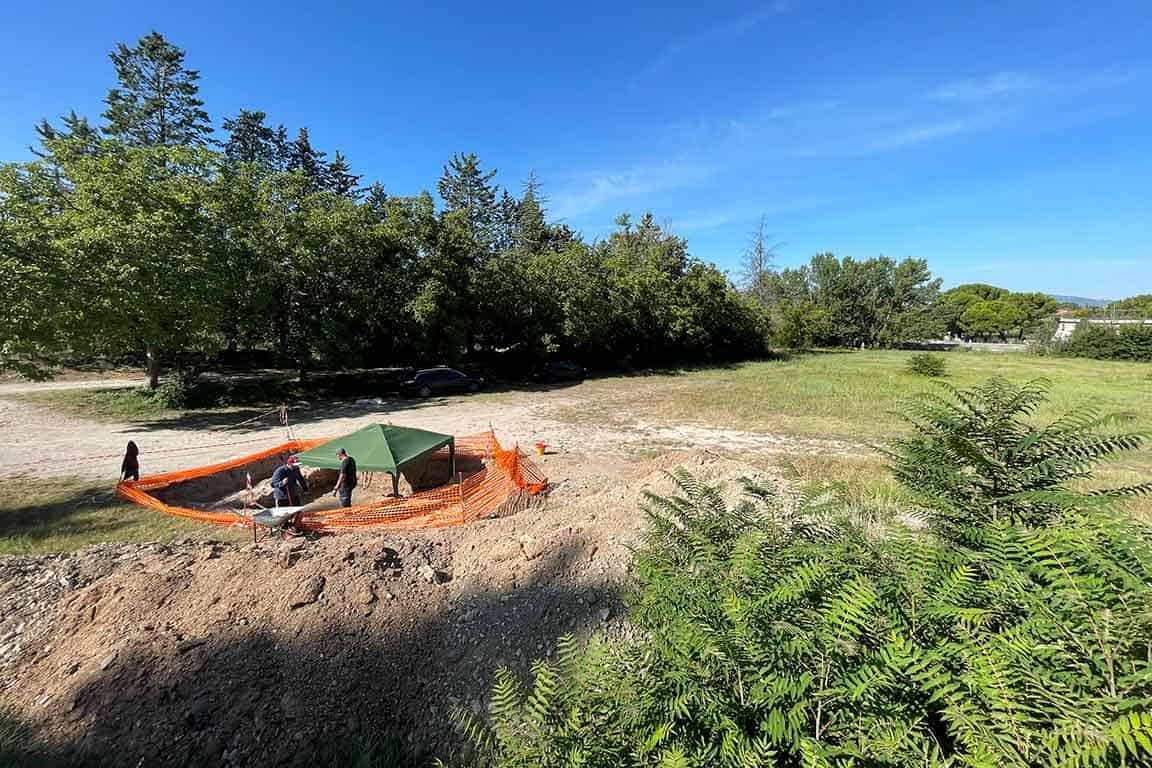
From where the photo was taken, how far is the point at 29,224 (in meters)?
15.2

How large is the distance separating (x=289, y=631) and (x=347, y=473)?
5075 mm

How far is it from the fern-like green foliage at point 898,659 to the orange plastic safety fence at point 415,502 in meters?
5.98

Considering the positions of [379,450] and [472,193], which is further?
[472,193]

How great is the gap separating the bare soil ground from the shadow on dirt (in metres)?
0.01

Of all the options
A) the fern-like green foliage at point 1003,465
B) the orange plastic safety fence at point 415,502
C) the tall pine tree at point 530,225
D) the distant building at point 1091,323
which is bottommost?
the orange plastic safety fence at point 415,502

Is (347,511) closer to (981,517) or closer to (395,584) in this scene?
(395,584)

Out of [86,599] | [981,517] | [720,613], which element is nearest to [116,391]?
[86,599]

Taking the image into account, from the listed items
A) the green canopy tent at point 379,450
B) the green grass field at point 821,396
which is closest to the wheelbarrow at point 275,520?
the green canopy tent at point 379,450

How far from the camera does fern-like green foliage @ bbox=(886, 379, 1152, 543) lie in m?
3.25

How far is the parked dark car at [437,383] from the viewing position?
23.5m

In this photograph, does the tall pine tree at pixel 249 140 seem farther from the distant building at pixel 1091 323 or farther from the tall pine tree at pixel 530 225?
the distant building at pixel 1091 323

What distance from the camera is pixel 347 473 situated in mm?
9562

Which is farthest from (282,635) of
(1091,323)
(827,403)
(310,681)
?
(1091,323)

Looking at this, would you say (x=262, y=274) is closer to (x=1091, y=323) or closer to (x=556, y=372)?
(x=556, y=372)
